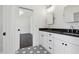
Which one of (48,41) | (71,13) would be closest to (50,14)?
(71,13)

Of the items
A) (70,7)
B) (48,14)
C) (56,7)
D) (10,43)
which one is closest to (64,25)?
(70,7)

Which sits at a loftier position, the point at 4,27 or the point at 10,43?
the point at 4,27

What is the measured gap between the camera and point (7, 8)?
0.99 meters

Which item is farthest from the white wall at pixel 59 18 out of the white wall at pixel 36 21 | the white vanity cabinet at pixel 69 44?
the white vanity cabinet at pixel 69 44

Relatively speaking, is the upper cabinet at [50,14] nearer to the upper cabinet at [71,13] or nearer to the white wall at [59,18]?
the white wall at [59,18]

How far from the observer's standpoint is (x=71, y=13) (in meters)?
2.23

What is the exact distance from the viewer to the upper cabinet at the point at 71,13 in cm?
206

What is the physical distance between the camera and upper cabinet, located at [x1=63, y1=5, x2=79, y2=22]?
206 centimetres

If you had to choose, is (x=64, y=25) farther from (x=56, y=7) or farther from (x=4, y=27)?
(x=4, y=27)

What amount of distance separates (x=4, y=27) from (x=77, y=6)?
83.0 inches

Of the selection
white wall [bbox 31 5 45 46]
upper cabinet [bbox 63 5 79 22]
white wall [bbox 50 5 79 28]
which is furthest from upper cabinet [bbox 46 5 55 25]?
upper cabinet [bbox 63 5 79 22]

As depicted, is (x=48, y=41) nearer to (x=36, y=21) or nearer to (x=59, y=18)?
(x=59, y=18)

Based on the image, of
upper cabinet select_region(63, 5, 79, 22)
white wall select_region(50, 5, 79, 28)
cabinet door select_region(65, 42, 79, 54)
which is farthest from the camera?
white wall select_region(50, 5, 79, 28)

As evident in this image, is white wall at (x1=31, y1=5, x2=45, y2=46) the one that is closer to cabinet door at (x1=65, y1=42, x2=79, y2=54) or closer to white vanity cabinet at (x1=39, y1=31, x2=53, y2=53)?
white vanity cabinet at (x1=39, y1=31, x2=53, y2=53)
